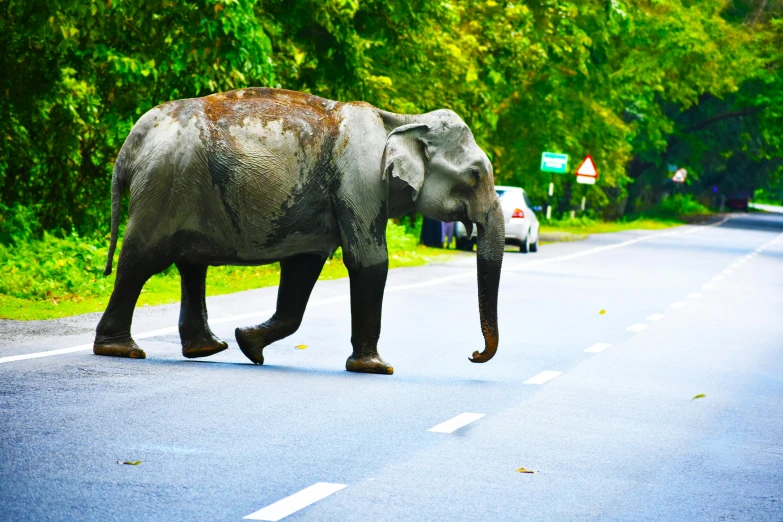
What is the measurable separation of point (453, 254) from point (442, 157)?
19983 millimetres

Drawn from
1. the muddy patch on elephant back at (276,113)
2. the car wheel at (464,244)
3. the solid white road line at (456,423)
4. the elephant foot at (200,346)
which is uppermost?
the muddy patch on elephant back at (276,113)

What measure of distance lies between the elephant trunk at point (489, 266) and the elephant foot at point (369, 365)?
73cm

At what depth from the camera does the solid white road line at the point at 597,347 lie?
13.6 metres

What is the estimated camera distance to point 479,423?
8633 millimetres

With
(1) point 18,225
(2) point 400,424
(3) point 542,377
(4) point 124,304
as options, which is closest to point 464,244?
(1) point 18,225

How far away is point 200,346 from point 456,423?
10.3 ft

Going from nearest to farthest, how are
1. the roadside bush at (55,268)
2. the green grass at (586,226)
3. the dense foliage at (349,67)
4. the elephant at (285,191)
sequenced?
the elephant at (285,191)
the roadside bush at (55,268)
the dense foliage at (349,67)
the green grass at (586,226)

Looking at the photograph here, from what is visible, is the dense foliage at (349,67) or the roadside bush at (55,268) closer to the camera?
the roadside bush at (55,268)

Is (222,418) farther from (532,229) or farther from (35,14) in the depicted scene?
(532,229)

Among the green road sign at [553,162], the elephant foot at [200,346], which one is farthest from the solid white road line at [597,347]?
the green road sign at [553,162]

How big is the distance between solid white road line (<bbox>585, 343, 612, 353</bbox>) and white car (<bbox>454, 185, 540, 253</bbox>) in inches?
706

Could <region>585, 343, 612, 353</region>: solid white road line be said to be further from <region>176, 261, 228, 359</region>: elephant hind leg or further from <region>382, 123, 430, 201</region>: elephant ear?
<region>176, 261, 228, 359</region>: elephant hind leg

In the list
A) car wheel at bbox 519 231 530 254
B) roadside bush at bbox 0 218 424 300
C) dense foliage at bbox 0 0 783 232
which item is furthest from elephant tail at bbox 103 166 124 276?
car wheel at bbox 519 231 530 254

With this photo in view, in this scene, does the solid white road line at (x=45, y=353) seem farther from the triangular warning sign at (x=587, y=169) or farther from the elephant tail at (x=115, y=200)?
the triangular warning sign at (x=587, y=169)
